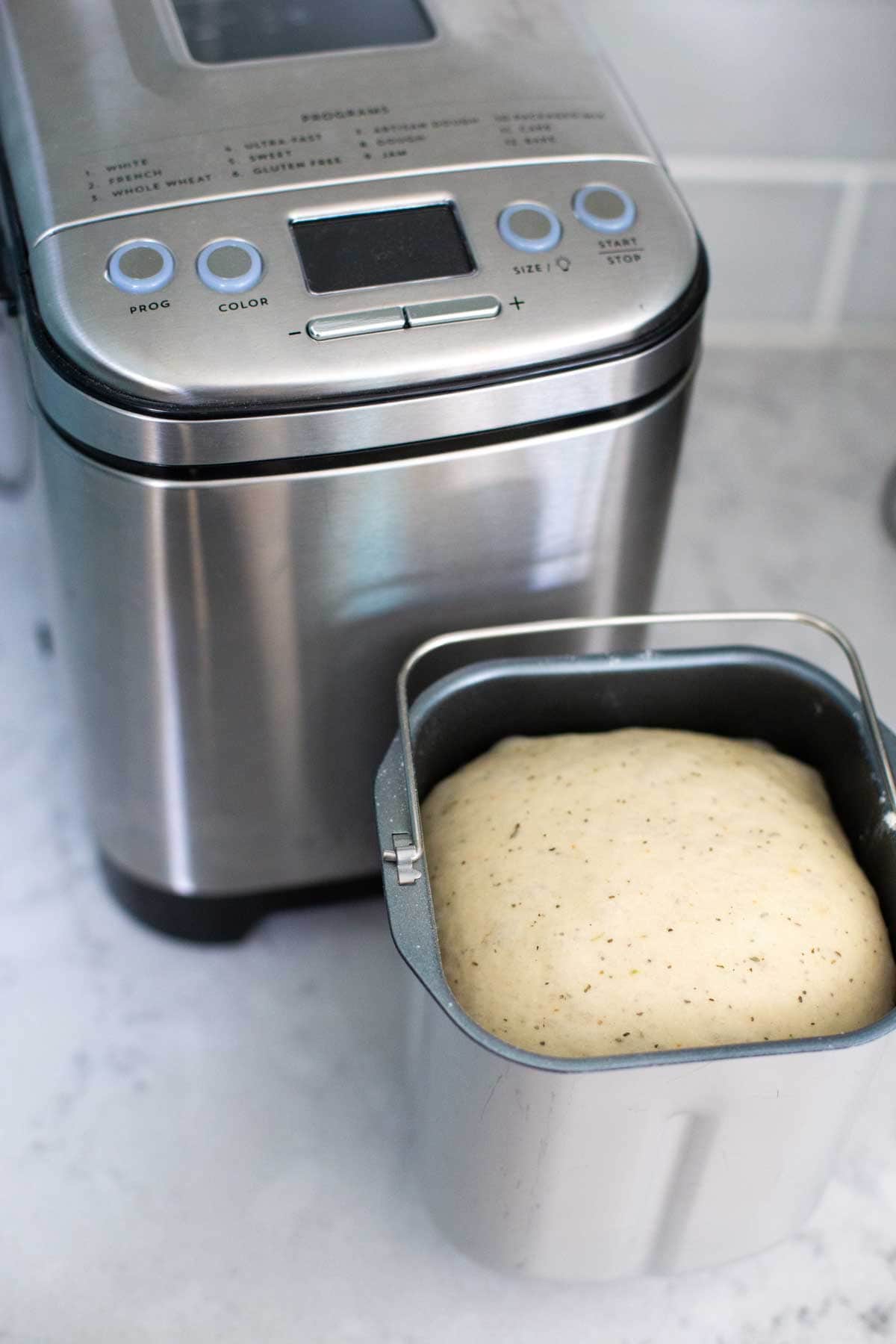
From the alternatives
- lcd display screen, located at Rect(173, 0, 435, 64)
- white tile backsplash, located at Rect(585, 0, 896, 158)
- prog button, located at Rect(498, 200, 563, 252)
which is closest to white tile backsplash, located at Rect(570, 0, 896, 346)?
white tile backsplash, located at Rect(585, 0, 896, 158)

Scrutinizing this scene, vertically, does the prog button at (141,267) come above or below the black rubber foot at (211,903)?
above

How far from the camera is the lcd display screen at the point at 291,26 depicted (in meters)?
0.57

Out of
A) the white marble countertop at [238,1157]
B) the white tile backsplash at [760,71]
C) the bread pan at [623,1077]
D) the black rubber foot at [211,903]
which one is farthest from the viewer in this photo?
the white tile backsplash at [760,71]

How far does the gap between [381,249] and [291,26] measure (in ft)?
0.51

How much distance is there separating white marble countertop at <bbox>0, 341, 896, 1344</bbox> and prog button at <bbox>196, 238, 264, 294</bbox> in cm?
32

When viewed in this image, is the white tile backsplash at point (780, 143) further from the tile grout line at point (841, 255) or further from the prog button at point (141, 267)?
the prog button at point (141, 267)

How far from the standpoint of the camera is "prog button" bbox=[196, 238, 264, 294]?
481mm

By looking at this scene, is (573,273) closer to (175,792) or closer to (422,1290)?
(175,792)

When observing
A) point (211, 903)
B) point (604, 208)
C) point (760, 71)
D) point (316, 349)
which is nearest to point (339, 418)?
point (316, 349)

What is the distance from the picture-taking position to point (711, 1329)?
1.79 ft

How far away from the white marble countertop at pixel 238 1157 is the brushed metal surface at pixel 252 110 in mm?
316

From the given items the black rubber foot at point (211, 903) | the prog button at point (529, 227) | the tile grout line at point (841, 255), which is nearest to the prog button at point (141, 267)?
the prog button at point (529, 227)

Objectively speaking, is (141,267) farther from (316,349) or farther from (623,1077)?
(623,1077)

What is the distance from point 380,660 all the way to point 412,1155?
8.4 inches
